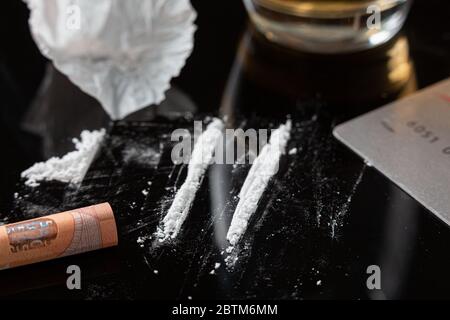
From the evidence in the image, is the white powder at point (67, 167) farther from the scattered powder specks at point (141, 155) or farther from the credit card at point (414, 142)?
the credit card at point (414, 142)

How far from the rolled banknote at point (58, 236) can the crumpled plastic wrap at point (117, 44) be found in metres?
0.18

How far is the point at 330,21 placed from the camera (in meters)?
0.74

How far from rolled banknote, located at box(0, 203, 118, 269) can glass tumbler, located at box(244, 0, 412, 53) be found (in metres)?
0.30

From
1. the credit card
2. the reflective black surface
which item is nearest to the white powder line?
the reflective black surface

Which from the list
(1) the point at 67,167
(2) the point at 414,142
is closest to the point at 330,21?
(2) the point at 414,142

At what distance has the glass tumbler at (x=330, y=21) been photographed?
73 centimetres

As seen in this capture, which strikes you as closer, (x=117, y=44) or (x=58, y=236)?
(x=58, y=236)

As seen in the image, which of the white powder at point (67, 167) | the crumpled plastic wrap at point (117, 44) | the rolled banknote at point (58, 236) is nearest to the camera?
the rolled banknote at point (58, 236)

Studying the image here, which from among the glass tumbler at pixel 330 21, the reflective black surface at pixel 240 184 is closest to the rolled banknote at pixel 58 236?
the reflective black surface at pixel 240 184

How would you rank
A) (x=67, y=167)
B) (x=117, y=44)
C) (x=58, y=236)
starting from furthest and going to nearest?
(x=117, y=44) → (x=67, y=167) → (x=58, y=236)

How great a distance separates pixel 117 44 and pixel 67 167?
7.0 inches

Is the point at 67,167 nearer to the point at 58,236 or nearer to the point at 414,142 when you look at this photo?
the point at 58,236
